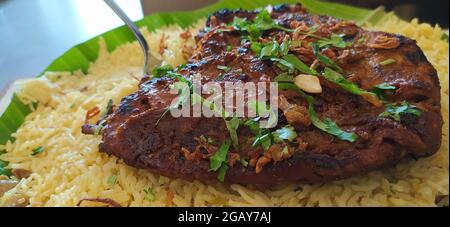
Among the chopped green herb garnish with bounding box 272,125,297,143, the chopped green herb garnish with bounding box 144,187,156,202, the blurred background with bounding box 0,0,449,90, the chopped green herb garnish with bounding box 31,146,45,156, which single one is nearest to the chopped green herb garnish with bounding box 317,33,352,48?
the chopped green herb garnish with bounding box 272,125,297,143

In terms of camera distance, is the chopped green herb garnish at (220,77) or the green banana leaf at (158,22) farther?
the green banana leaf at (158,22)

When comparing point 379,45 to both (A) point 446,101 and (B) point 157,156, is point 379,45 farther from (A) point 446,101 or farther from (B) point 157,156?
(B) point 157,156

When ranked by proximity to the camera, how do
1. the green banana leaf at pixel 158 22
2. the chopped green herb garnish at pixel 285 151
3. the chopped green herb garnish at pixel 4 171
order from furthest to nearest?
the green banana leaf at pixel 158 22
the chopped green herb garnish at pixel 4 171
the chopped green herb garnish at pixel 285 151

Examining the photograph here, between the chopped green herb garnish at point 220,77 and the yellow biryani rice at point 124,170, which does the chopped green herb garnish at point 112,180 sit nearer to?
the yellow biryani rice at point 124,170

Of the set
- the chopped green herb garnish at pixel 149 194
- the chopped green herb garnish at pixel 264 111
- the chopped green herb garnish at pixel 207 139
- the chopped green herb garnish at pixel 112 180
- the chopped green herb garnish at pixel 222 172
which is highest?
the chopped green herb garnish at pixel 264 111

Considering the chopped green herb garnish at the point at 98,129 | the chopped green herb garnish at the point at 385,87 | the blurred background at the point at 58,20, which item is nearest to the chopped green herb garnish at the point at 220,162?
the chopped green herb garnish at the point at 98,129

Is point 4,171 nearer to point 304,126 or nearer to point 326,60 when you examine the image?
point 304,126

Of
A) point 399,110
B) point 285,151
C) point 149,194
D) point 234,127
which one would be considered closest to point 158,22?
point 149,194
